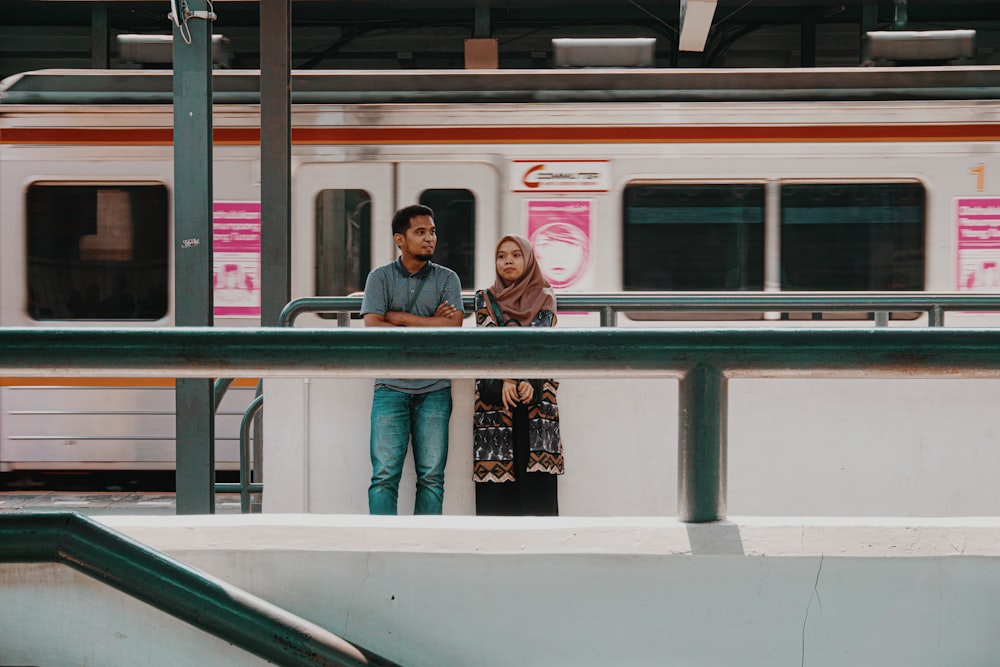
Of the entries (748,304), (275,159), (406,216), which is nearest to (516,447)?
(406,216)

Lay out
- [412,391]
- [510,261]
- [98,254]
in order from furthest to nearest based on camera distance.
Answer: [98,254]
[510,261]
[412,391]

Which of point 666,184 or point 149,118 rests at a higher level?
point 149,118

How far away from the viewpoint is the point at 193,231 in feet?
16.5

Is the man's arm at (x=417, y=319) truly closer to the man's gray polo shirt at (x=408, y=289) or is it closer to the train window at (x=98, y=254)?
the man's gray polo shirt at (x=408, y=289)

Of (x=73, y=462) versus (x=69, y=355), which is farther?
(x=73, y=462)

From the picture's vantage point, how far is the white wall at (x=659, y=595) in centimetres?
226

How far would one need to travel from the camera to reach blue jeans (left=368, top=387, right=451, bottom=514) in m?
3.98

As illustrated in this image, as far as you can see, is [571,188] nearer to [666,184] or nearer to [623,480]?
[666,184]

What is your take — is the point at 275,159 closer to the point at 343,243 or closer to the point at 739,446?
the point at 343,243

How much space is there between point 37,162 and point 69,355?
574 centimetres

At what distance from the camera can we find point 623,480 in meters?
4.34

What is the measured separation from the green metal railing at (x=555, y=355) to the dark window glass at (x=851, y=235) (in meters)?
4.83

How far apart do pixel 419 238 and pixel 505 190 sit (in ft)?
9.10

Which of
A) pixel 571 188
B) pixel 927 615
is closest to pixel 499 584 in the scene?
pixel 927 615
